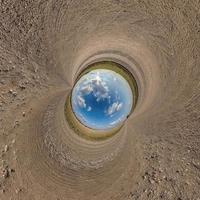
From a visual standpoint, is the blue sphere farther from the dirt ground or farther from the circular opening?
the dirt ground

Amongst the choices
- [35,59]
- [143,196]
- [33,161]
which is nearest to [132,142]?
[143,196]

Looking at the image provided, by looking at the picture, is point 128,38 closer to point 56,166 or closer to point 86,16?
point 86,16

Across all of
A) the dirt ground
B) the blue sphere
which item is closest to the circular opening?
the blue sphere

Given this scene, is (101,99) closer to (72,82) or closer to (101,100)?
(101,100)

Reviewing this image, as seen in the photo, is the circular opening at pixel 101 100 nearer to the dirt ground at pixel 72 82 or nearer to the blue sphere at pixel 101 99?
the blue sphere at pixel 101 99

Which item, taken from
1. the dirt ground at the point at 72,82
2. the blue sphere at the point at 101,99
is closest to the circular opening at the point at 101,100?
the blue sphere at the point at 101,99

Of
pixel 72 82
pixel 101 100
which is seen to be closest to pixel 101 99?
pixel 101 100
